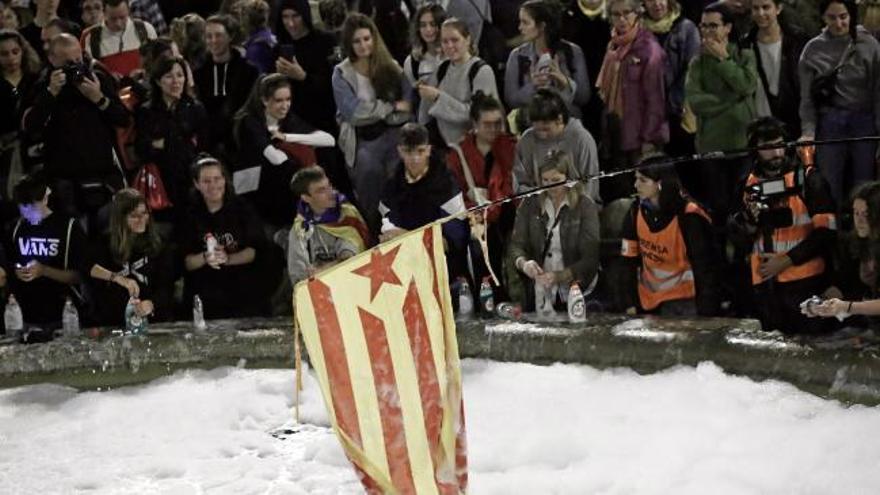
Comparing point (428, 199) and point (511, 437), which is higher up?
point (428, 199)

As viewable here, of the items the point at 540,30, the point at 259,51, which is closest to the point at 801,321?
the point at 540,30

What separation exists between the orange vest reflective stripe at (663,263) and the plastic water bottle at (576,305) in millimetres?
477

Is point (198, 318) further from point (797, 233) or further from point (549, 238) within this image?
point (797, 233)

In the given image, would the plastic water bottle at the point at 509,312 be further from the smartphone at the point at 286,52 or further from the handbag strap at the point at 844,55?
the smartphone at the point at 286,52

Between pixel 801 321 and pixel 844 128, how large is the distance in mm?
1228

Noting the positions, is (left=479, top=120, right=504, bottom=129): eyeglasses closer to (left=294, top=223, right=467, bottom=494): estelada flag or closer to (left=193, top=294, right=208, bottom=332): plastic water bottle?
(left=193, top=294, right=208, bottom=332): plastic water bottle

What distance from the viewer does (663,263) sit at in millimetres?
8555

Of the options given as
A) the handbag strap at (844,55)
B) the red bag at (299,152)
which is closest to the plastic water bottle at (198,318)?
the red bag at (299,152)

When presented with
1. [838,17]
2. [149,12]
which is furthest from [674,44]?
[149,12]

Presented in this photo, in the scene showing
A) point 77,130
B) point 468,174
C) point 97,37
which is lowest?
point 468,174

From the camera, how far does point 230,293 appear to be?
9570mm

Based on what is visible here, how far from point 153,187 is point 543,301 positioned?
110 inches

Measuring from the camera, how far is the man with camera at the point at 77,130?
9.88m

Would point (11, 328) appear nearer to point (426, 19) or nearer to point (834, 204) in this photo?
point (426, 19)
